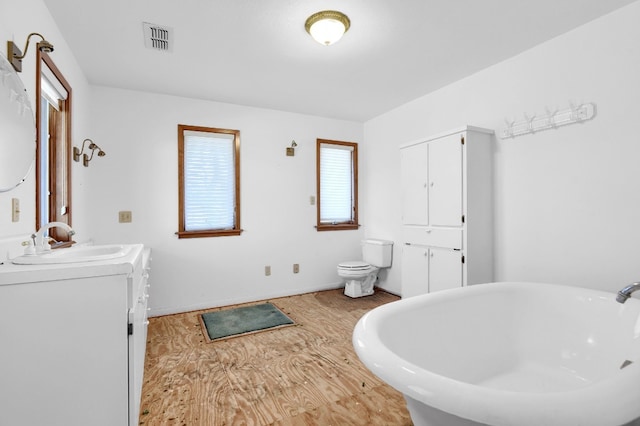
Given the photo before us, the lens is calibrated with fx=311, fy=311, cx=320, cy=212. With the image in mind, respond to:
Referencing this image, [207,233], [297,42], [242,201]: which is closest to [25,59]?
[297,42]

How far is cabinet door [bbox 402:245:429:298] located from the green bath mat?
1278mm

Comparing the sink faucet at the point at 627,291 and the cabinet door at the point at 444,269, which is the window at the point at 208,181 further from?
the sink faucet at the point at 627,291

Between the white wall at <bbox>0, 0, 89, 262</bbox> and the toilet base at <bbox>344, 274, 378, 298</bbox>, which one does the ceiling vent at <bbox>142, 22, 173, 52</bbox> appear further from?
the toilet base at <bbox>344, 274, 378, 298</bbox>

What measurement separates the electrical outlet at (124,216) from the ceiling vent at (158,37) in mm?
1629

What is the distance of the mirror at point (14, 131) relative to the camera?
4.58 ft

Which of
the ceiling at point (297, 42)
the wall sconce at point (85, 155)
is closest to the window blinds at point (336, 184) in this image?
the ceiling at point (297, 42)

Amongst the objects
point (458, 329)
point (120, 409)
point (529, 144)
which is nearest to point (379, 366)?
point (458, 329)

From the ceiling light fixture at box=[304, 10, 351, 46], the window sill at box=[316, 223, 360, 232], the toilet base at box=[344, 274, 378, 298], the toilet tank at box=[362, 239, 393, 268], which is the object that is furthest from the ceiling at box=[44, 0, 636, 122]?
the toilet base at box=[344, 274, 378, 298]

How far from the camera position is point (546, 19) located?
213 centimetres

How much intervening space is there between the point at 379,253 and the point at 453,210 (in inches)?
54.0

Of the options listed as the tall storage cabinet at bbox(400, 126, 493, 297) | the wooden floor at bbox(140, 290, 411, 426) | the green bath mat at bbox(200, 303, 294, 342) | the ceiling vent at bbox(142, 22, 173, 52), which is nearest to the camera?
the wooden floor at bbox(140, 290, 411, 426)

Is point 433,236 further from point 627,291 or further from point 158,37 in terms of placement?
point 158,37

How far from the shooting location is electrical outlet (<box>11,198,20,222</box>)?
4.97 ft

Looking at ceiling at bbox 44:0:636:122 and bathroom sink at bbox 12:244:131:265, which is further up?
ceiling at bbox 44:0:636:122
